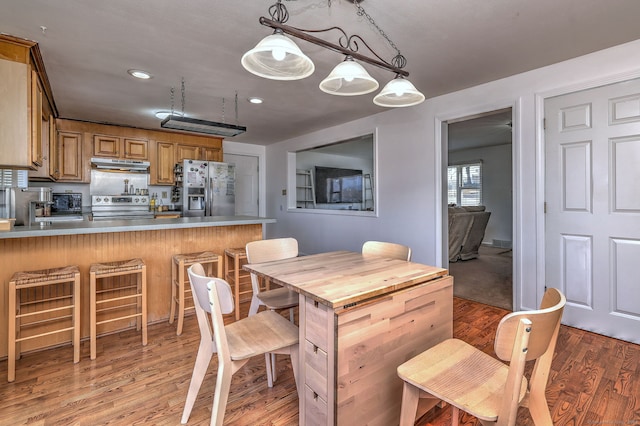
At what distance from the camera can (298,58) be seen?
152 centimetres

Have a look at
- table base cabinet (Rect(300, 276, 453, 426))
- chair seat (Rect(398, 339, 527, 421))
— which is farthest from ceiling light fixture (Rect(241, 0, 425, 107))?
chair seat (Rect(398, 339, 527, 421))

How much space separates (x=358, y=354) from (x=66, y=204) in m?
5.29

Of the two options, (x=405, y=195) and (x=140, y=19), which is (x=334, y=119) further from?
(x=140, y=19)

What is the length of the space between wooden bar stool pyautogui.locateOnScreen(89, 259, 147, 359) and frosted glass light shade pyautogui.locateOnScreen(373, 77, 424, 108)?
7.16 feet

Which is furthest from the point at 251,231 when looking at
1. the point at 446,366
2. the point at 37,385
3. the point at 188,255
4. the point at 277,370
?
the point at 446,366

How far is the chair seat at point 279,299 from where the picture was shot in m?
1.92

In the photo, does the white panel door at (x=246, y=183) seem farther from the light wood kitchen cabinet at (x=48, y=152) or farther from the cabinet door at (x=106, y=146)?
the light wood kitchen cabinet at (x=48, y=152)

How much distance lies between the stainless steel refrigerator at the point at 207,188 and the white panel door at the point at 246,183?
80 cm

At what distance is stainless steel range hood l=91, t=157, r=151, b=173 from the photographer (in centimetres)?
466

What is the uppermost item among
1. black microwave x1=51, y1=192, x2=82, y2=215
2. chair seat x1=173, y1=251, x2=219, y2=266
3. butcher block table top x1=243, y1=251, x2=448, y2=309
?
black microwave x1=51, y1=192, x2=82, y2=215

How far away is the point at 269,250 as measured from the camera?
2.30m

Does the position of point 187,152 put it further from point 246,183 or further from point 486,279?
point 486,279

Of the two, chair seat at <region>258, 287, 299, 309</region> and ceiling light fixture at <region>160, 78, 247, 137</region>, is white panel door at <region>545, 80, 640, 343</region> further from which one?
ceiling light fixture at <region>160, 78, 247, 137</region>

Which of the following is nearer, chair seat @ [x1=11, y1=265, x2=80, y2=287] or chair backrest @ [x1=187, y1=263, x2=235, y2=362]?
chair backrest @ [x1=187, y1=263, x2=235, y2=362]
